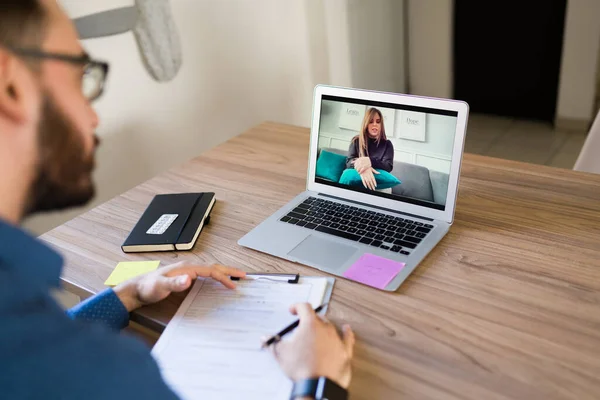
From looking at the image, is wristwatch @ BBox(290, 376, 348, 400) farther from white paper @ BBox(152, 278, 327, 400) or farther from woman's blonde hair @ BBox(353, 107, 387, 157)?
woman's blonde hair @ BBox(353, 107, 387, 157)

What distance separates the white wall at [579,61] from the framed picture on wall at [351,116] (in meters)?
2.23

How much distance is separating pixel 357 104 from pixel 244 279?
455 mm

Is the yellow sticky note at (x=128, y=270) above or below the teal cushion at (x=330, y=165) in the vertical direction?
below

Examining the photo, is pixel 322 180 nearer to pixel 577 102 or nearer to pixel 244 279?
pixel 244 279

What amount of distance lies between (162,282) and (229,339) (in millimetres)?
180

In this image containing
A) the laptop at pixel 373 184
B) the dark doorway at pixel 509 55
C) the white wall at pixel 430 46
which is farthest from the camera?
the white wall at pixel 430 46

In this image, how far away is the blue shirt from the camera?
0.51 metres

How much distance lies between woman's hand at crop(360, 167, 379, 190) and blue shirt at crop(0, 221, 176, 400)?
68 cm

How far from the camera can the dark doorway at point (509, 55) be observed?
9.93 feet

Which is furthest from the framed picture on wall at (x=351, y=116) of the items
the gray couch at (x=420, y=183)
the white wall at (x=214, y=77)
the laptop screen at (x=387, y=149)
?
the white wall at (x=214, y=77)

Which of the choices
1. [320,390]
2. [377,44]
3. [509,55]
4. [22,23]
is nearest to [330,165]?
[320,390]

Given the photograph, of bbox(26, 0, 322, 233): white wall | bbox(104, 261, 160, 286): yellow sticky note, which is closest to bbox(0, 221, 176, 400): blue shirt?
bbox(104, 261, 160, 286): yellow sticky note

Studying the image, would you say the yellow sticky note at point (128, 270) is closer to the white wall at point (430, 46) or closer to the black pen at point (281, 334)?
the black pen at point (281, 334)

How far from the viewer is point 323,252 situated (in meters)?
1.07
